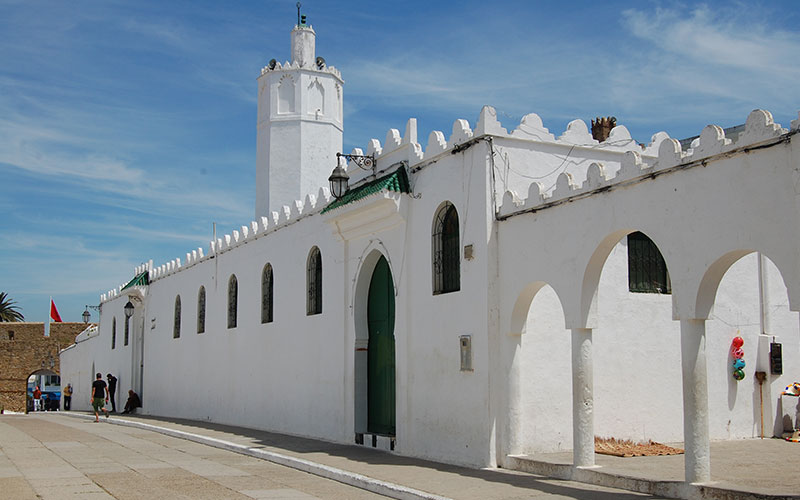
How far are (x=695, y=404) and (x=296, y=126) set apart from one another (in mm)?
16180

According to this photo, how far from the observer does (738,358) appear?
12.4 meters

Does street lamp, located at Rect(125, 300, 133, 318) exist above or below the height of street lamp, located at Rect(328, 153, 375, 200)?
below

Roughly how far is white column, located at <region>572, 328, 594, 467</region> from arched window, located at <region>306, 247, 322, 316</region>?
7.33 metres

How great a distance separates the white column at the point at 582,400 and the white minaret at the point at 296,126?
13.6 metres

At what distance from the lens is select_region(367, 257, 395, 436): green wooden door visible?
1360cm

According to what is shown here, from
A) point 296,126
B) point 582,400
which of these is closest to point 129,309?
point 296,126

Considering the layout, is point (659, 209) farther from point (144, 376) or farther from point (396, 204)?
point (144, 376)

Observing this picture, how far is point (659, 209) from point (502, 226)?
2.71 meters

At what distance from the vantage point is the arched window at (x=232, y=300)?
20516mm

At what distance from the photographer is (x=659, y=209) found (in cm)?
862

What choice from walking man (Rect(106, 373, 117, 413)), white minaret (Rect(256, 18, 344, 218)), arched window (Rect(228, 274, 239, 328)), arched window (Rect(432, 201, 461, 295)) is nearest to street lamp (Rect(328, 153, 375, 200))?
arched window (Rect(432, 201, 461, 295))

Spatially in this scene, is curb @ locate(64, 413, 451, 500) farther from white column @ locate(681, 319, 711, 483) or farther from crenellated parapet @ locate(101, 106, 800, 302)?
crenellated parapet @ locate(101, 106, 800, 302)

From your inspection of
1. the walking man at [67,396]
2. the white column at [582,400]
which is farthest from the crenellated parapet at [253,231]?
the walking man at [67,396]

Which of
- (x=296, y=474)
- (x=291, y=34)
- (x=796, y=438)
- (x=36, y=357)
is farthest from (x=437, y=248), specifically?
(x=36, y=357)
